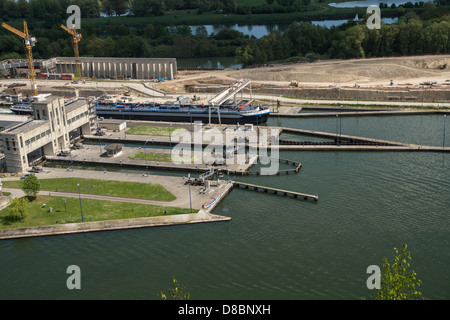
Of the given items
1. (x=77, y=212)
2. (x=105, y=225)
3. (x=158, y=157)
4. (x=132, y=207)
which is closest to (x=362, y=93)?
(x=158, y=157)

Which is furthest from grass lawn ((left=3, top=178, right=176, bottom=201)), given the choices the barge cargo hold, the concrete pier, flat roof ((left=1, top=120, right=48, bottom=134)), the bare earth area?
the bare earth area

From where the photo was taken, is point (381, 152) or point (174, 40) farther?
point (174, 40)

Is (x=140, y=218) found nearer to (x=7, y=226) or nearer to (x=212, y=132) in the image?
(x=7, y=226)

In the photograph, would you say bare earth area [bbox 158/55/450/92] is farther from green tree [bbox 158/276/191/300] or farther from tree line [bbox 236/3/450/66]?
green tree [bbox 158/276/191/300]

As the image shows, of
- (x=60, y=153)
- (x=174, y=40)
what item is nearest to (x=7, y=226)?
(x=60, y=153)

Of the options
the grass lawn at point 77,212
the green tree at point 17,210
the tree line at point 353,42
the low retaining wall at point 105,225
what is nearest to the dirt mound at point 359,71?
the tree line at point 353,42

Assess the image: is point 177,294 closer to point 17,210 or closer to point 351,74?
point 17,210
